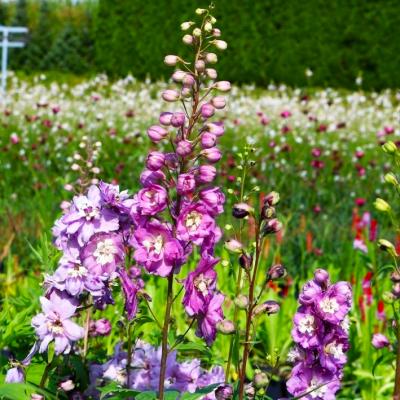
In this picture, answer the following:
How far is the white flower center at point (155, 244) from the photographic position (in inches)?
69.6

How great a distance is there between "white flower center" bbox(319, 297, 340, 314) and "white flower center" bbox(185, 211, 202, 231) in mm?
332

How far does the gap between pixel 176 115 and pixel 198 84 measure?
0.12 metres

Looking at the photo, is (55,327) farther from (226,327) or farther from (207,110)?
(207,110)

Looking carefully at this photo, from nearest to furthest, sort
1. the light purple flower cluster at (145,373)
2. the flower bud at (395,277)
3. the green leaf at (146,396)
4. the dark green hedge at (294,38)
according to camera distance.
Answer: the green leaf at (146,396) < the flower bud at (395,277) < the light purple flower cluster at (145,373) < the dark green hedge at (294,38)

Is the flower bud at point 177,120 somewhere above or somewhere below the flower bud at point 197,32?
below

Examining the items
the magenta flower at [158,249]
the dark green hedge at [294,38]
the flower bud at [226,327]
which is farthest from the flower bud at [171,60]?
the dark green hedge at [294,38]

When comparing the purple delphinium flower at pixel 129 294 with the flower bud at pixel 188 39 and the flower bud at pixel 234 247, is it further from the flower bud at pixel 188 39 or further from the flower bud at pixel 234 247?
the flower bud at pixel 188 39

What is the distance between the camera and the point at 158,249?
5.80 ft

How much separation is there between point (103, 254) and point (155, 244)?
0.14 m

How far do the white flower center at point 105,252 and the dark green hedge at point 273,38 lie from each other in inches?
585

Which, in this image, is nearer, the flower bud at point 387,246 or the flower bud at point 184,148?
the flower bud at point 184,148

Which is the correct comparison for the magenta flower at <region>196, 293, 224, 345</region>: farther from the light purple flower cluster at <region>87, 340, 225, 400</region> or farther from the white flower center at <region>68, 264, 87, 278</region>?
the light purple flower cluster at <region>87, 340, 225, 400</region>

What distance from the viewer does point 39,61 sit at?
2369 centimetres

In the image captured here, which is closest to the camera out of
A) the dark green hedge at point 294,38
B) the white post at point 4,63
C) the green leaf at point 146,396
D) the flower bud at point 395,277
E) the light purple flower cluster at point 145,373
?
the green leaf at point 146,396
